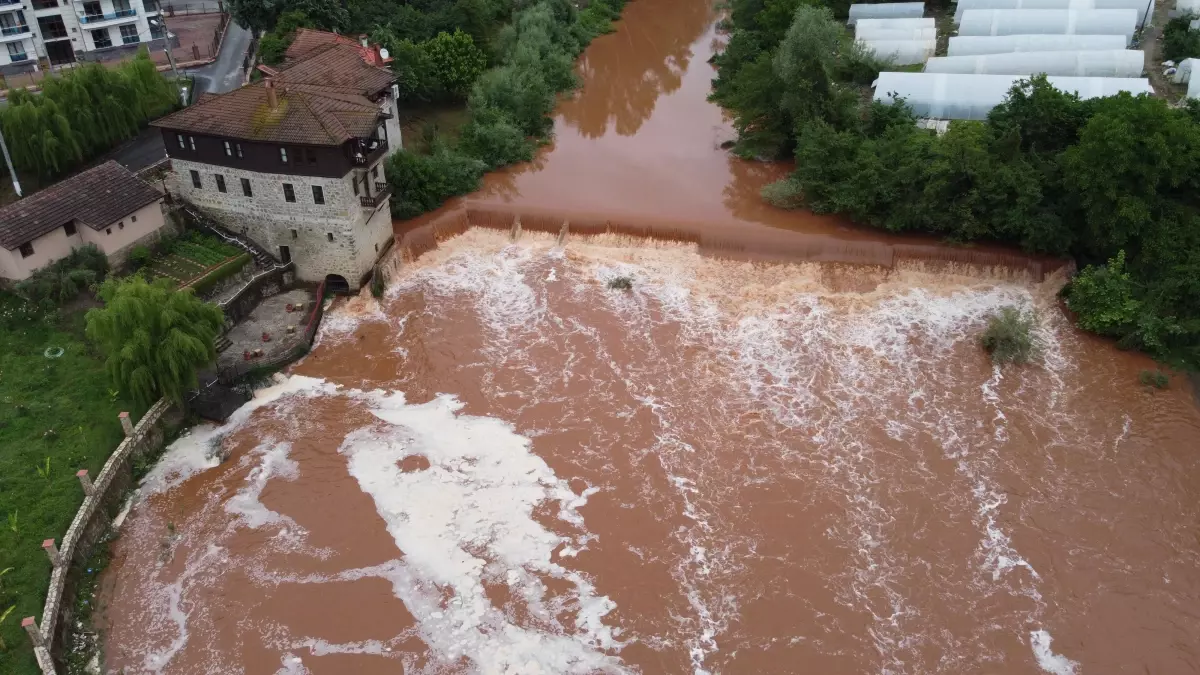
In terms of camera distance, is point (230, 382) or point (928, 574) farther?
point (230, 382)

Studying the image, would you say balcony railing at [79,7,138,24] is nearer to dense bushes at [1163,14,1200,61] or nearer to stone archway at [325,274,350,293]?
stone archway at [325,274,350,293]

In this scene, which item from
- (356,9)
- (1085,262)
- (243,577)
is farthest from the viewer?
(356,9)

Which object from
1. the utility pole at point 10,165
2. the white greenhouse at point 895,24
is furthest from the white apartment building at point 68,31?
the white greenhouse at point 895,24

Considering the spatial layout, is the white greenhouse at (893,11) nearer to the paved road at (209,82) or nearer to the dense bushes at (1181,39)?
the dense bushes at (1181,39)

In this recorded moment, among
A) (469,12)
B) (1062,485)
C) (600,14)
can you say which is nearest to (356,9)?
(469,12)

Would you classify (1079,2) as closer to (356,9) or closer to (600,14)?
(600,14)

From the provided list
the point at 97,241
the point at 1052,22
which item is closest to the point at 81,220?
the point at 97,241
